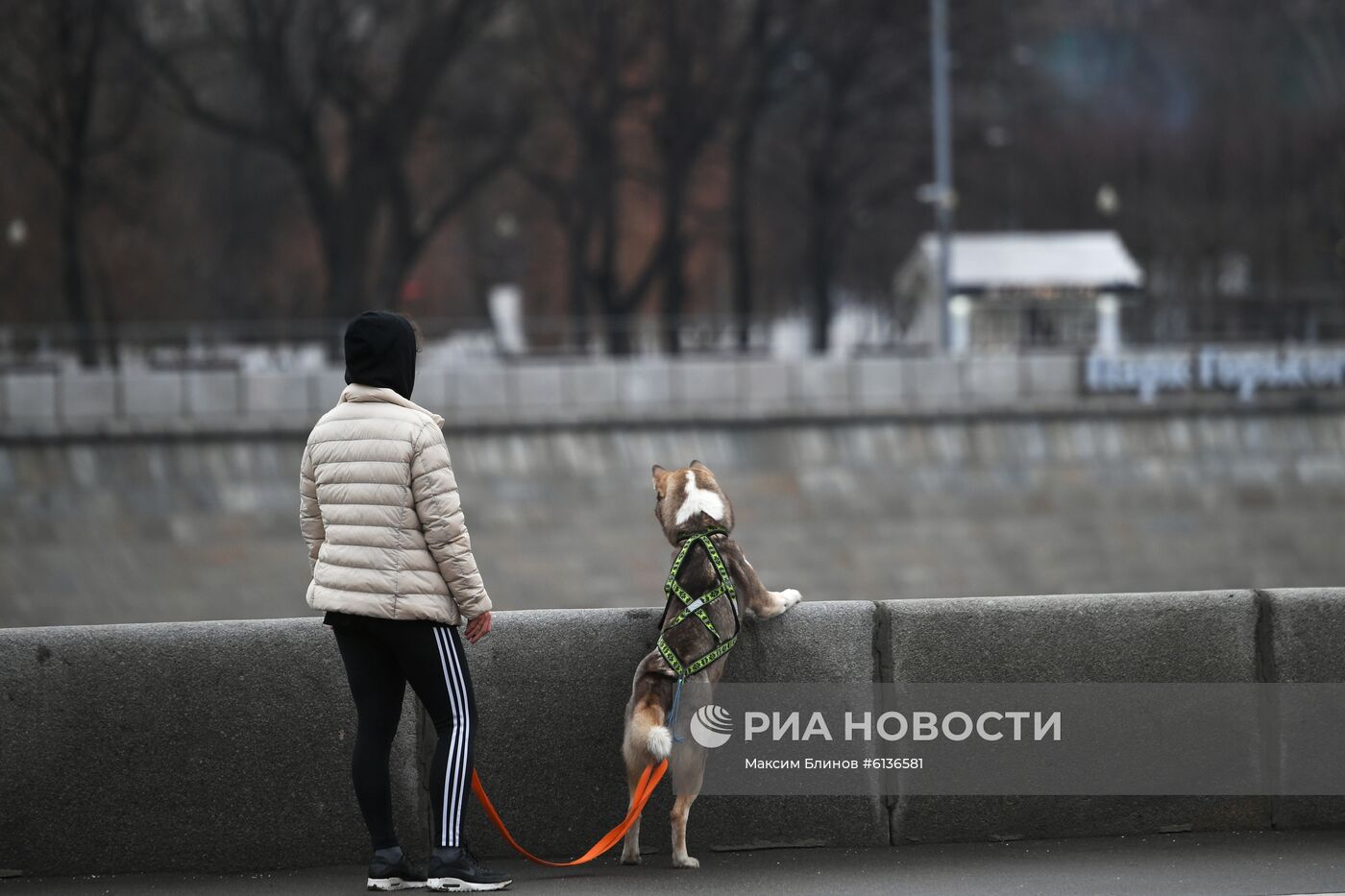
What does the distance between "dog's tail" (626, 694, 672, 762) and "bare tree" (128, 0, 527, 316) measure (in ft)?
103

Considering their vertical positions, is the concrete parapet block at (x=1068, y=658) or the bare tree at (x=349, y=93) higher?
the bare tree at (x=349, y=93)

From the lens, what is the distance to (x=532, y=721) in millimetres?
6535

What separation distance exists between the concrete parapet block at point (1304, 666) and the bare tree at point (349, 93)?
3135 cm

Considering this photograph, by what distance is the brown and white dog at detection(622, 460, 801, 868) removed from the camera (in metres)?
5.93

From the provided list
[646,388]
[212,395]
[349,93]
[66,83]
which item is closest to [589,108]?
[349,93]

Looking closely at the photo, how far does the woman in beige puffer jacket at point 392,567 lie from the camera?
18.2ft

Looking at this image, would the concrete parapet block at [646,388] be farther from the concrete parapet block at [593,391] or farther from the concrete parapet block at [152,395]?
the concrete parapet block at [152,395]

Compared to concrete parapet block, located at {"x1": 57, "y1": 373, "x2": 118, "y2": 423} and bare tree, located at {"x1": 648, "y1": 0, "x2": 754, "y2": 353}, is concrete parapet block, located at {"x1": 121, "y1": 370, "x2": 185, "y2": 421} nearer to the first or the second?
concrete parapet block, located at {"x1": 57, "y1": 373, "x2": 118, "y2": 423}

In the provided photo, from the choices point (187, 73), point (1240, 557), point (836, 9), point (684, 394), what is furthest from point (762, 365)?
point (187, 73)

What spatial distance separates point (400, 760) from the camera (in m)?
6.38

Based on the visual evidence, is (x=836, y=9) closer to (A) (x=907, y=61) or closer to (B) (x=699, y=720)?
(A) (x=907, y=61)

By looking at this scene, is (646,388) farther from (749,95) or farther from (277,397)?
(749,95)

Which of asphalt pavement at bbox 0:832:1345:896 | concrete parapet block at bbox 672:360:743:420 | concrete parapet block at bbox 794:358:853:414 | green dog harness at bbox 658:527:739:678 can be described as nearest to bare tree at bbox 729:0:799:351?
concrete parapet block at bbox 794:358:853:414

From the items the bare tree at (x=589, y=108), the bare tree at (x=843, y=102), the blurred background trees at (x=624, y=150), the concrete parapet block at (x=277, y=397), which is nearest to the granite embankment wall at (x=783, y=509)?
the concrete parapet block at (x=277, y=397)
